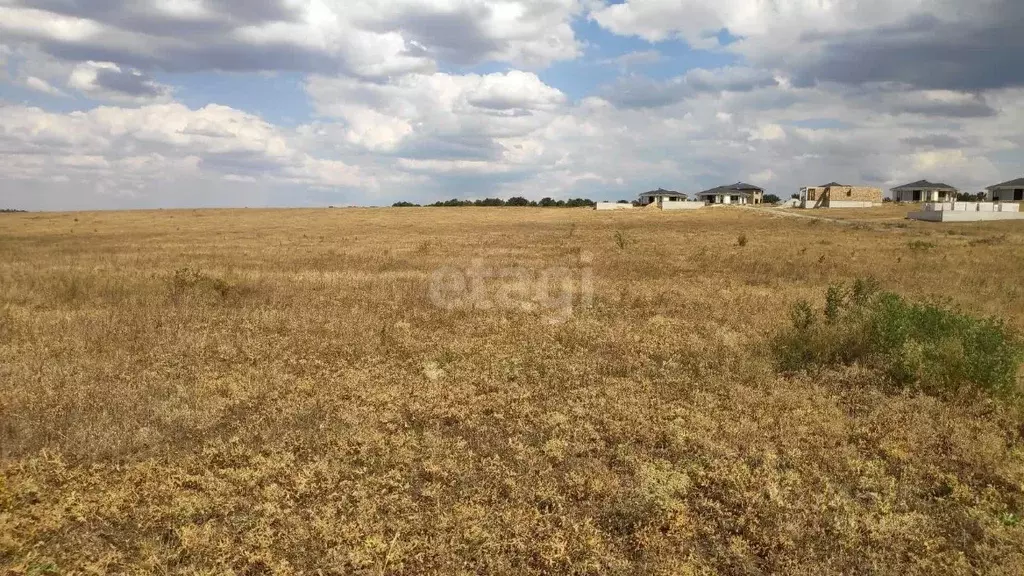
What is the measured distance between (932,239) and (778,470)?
32.1m

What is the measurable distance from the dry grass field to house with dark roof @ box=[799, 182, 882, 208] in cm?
7274

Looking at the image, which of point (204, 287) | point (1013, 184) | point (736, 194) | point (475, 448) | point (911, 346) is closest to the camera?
point (475, 448)

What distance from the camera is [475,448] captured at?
645 cm

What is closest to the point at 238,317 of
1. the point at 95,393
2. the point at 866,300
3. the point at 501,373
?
the point at 95,393

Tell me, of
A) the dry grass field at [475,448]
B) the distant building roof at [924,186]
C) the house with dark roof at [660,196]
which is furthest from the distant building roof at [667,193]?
the dry grass field at [475,448]

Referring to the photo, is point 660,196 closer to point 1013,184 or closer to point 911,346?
point 1013,184

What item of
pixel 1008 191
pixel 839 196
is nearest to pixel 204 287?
pixel 839 196

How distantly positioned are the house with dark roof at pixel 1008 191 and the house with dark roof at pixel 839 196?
1259 cm

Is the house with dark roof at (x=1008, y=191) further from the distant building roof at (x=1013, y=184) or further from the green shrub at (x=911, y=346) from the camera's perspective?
the green shrub at (x=911, y=346)

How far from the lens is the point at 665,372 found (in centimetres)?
898

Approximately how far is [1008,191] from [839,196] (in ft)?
62.6

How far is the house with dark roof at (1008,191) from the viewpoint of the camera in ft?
237

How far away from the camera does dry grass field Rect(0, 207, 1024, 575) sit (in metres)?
4.67

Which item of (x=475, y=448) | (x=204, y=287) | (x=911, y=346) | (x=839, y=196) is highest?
(x=839, y=196)
